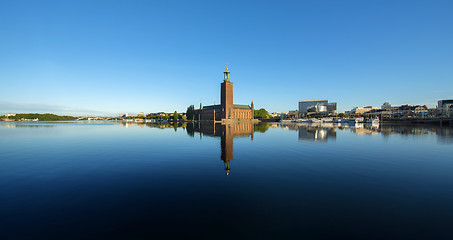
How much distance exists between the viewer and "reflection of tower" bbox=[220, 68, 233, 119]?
5768 inches

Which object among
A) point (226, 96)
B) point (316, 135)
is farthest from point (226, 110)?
point (316, 135)

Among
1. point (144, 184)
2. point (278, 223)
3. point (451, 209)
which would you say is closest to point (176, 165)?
point (144, 184)

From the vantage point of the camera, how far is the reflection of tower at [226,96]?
14650cm

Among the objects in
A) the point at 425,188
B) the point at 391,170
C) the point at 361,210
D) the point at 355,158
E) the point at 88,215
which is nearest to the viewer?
the point at 88,215

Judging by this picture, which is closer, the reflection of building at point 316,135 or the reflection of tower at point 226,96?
the reflection of building at point 316,135

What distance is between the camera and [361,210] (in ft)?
21.9

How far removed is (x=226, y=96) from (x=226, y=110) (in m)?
10.2

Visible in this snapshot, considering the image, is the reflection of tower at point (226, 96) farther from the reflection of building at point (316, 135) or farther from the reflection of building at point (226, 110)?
the reflection of building at point (316, 135)

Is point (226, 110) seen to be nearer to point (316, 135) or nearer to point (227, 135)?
point (227, 135)

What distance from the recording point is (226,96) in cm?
14662

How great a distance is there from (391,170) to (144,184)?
46.9 ft

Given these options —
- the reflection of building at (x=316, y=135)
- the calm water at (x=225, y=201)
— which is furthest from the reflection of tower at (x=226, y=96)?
the calm water at (x=225, y=201)

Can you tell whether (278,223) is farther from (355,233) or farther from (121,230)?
(121,230)

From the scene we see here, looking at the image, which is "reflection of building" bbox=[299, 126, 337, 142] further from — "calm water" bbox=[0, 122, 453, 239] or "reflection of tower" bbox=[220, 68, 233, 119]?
"reflection of tower" bbox=[220, 68, 233, 119]
